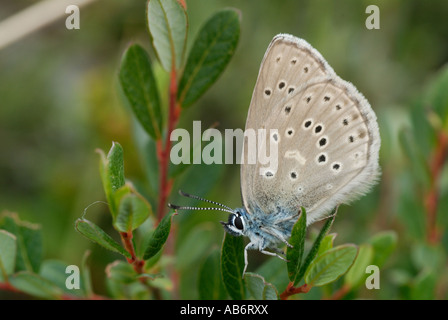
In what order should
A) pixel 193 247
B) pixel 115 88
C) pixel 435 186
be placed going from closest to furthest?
pixel 193 247 → pixel 435 186 → pixel 115 88

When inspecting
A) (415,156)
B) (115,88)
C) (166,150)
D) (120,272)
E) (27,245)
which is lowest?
(120,272)

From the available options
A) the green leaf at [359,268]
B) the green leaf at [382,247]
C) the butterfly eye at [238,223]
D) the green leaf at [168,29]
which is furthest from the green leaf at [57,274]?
the green leaf at [382,247]

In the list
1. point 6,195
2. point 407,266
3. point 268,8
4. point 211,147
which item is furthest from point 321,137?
point 6,195

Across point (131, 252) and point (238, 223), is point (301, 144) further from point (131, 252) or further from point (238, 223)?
point (131, 252)

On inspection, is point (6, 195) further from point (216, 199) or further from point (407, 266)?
point (407, 266)

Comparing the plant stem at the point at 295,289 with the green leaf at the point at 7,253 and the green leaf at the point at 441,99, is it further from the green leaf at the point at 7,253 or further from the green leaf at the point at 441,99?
the green leaf at the point at 441,99

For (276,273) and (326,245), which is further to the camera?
(276,273)

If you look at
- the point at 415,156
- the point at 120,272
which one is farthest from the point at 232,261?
the point at 415,156

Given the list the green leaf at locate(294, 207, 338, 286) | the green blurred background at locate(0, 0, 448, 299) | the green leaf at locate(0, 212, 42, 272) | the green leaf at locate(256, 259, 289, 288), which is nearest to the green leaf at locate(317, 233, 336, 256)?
the green leaf at locate(294, 207, 338, 286)
